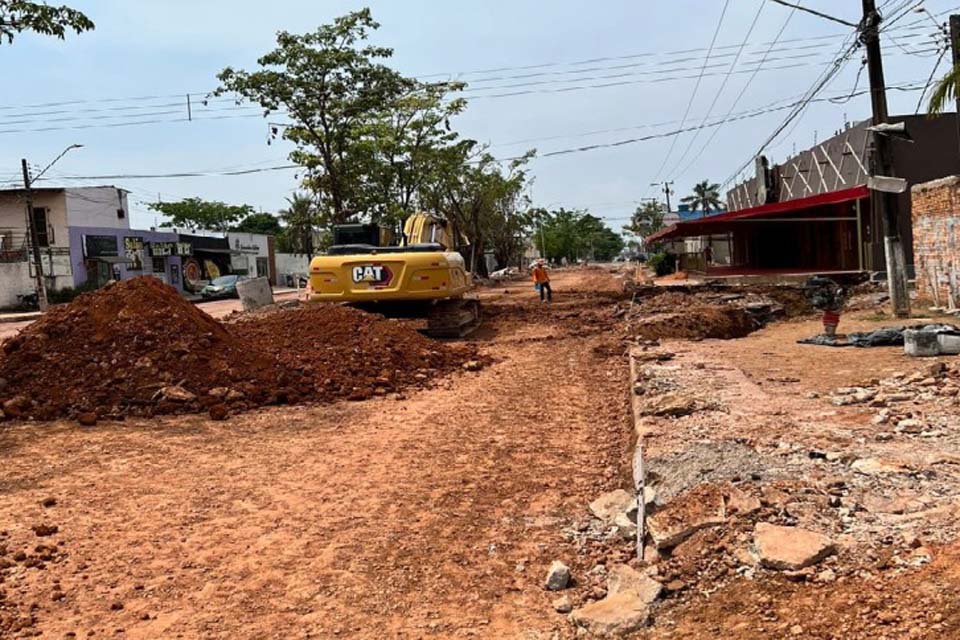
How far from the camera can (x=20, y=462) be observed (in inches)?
265

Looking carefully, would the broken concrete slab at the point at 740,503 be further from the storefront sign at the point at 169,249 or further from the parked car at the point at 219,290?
the storefront sign at the point at 169,249

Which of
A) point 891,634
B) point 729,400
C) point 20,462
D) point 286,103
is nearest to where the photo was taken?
point 891,634

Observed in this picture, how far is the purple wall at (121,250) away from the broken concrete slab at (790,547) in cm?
4079

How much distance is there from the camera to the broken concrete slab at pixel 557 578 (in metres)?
4.02

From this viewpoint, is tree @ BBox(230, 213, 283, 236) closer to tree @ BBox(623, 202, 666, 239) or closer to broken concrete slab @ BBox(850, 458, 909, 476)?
tree @ BBox(623, 202, 666, 239)

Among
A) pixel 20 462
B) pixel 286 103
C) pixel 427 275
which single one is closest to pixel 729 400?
pixel 20 462

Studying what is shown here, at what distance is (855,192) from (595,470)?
1761 centimetres

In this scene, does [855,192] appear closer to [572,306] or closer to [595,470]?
[572,306]

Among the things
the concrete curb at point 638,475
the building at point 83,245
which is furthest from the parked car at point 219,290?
the concrete curb at point 638,475

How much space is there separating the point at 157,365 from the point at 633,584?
276 inches

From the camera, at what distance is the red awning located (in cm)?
2117

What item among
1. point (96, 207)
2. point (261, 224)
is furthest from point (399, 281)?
point (261, 224)

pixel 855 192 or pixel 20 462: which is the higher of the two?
pixel 855 192

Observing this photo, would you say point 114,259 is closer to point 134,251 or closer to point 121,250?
point 121,250
